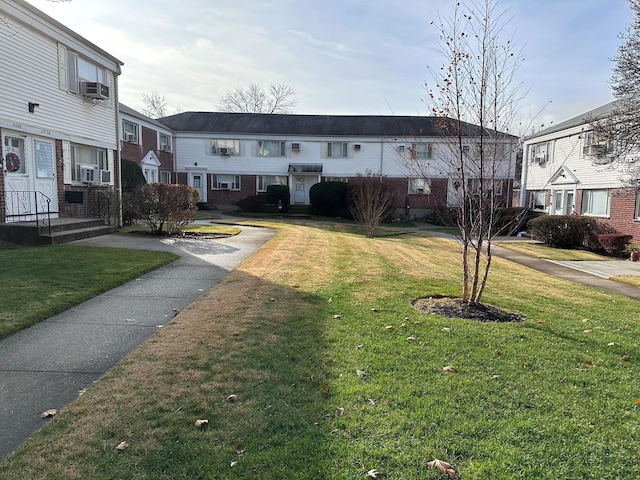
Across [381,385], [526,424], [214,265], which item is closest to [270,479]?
[381,385]

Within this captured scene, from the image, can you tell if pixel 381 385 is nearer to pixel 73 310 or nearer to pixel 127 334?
pixel 127 334

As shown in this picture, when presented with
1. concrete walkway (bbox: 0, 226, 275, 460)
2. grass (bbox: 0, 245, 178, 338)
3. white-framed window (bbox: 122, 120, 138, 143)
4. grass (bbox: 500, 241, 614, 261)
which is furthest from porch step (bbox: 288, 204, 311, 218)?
concrete walkway (bbox: 0, 226, 275, 460)

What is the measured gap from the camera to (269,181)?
33.8 meters

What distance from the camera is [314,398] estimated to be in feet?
11.5

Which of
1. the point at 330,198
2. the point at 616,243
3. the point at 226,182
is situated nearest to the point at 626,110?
the point at 616,243

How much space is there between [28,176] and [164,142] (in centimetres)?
2036

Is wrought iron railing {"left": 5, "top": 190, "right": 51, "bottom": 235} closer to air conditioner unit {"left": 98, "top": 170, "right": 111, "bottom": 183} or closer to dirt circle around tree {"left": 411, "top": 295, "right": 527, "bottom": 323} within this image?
air conditioner unit {"left": 98, "top": 170, "right": 111, "bottom": 183}

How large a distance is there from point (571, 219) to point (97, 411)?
821 inches

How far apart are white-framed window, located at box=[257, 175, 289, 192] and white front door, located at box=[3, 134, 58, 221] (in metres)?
21.0

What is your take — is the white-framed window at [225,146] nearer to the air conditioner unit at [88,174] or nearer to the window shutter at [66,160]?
the air conditioner unit at [88,174]

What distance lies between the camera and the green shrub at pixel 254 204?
101ft

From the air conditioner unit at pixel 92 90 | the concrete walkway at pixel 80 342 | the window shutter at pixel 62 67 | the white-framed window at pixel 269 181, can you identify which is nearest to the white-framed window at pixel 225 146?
the white-framed window at pixel 269 181

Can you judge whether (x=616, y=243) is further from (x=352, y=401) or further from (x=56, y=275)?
(x=56, y=275)

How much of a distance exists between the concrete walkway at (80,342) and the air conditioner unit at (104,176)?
837 cm
